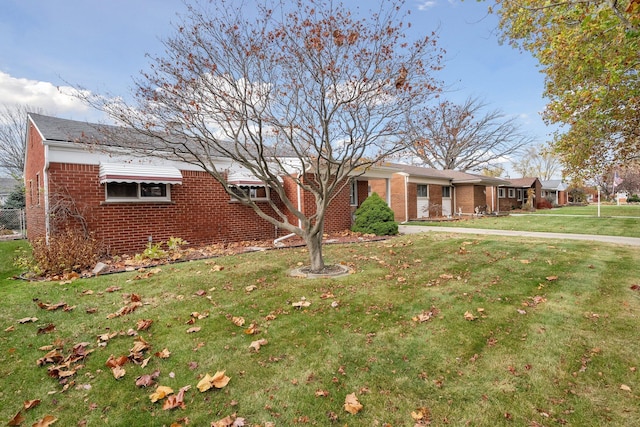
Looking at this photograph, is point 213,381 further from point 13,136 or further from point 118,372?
point 13,136

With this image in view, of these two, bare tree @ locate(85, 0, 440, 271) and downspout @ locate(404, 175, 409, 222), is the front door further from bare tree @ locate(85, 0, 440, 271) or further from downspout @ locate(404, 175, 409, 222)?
bare tree @ locate(85, 0, 440, 271)

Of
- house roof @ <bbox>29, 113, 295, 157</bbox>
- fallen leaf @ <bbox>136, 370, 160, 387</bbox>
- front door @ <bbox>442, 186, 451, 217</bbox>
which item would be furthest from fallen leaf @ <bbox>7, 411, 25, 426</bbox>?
front door @ <bbox>442, 186, 451, 217</bbox>

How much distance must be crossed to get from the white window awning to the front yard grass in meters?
3.60

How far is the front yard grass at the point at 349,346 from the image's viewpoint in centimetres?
288

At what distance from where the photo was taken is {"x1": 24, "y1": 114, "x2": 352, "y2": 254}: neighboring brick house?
891 centimetres

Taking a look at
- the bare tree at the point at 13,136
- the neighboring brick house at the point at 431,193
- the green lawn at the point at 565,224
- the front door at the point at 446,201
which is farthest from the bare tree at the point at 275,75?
the bare tree at the point at 13,136

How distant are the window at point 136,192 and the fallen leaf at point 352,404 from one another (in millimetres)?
9116

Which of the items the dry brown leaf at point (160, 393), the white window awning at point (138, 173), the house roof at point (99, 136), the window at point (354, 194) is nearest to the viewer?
the dry brown leaf at point (160, 393)

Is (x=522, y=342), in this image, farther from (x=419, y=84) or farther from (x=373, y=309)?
A: (x=419, y=84)

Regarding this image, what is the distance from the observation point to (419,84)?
6812mm

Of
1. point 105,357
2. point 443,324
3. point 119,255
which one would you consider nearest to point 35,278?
point 119,255

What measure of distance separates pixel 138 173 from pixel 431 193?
20.9 metres

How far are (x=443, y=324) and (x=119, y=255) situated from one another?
9122mm

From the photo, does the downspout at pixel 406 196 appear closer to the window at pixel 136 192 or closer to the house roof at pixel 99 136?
the house roof at pixel 99 136
